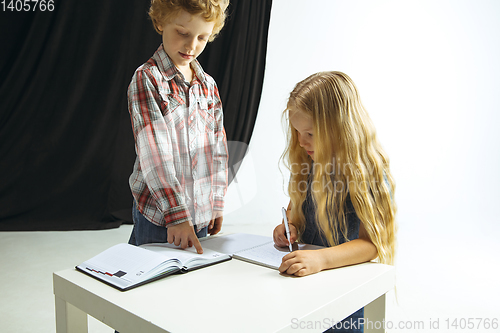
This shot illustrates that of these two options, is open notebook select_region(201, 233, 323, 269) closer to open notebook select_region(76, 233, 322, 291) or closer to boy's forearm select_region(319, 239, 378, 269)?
open notebook select_region(76, 233, 322, 291)

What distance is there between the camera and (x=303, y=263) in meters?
0.71

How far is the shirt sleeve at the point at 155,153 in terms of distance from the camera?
0.93 m

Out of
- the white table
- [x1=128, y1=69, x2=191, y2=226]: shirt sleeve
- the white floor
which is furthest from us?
the white floor

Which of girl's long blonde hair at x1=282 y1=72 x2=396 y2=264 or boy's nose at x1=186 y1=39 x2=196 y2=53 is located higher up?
boy's nose at x1=186 y1=39 x2=196 y2=53

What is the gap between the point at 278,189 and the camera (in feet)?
10.3

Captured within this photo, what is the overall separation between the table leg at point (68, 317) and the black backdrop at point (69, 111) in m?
2.28

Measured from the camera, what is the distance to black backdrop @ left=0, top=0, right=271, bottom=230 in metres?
2.85

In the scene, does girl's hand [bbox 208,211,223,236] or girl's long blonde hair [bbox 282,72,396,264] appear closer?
girl's long blonde hair [bbox 282,72,396,264]

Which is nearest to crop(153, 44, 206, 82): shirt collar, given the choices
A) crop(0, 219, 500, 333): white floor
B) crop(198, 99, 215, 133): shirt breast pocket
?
crop(198, 99, 215, 133): shirt breast pocket

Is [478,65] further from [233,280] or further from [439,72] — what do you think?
[233,280]

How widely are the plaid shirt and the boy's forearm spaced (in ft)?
1.17

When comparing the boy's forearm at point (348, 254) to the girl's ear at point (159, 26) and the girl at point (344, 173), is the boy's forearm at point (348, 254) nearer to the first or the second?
the girl at point (344, 173)

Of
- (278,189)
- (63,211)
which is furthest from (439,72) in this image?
(63,211)

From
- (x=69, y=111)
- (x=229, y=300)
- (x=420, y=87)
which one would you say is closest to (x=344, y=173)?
(x=229, y=300)
